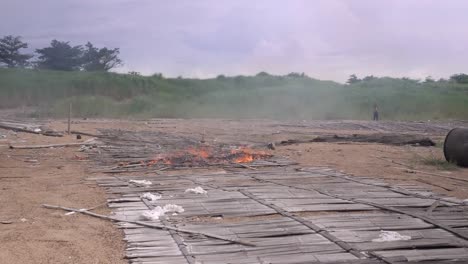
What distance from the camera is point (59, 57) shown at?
51.4m

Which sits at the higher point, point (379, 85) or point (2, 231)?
point (379, 85)

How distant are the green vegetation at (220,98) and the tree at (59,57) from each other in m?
5.88

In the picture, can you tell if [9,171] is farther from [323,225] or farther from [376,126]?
[376,126]

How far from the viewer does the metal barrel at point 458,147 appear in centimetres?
1111

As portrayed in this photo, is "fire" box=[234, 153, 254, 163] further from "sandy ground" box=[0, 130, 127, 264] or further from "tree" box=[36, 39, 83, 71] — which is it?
"tree" box=[36, 39, 83, 71]

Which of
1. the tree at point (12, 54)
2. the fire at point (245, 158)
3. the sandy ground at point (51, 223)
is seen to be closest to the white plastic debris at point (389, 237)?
the sandy ground at point (51, 223)

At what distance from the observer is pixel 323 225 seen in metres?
5.79

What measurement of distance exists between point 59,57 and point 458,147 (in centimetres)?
4604

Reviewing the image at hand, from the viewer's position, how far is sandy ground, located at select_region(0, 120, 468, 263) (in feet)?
16.6

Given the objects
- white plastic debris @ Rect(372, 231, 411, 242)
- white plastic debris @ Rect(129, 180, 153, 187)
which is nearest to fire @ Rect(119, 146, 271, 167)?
white plastic debris @ Rect(129, 180, 153, 187)

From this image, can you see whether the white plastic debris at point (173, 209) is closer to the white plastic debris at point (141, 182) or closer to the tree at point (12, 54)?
the white plastic debris at point (141, 182)

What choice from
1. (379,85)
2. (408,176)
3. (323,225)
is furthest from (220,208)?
(379,85)

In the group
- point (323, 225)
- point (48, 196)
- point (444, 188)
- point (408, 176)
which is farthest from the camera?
point (408, 176)

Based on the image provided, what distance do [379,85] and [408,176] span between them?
133 ft
